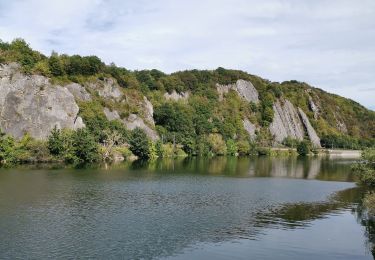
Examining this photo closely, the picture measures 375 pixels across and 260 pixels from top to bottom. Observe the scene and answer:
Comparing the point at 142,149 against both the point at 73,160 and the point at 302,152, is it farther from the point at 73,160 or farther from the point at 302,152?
the point at 302,152

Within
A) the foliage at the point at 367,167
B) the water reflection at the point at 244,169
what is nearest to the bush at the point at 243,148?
the water reflection at the point at 244,169

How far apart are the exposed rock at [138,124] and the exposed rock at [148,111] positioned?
5.02 meters

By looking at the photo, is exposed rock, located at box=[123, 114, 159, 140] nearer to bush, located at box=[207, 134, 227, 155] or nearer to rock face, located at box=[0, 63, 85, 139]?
rock face, located at box=[0, 63, 85, 139]

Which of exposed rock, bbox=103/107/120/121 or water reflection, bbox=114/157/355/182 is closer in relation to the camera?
water reflection, bbox=114/157/355/182

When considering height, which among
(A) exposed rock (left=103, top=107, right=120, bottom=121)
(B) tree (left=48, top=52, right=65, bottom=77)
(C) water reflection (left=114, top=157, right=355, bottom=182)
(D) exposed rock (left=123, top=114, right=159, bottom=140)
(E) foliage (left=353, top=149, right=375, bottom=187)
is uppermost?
(B) tree (left=48, top=52, right=65, bottom=77)

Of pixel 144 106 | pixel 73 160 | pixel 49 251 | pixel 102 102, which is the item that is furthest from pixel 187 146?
pixel 49 251

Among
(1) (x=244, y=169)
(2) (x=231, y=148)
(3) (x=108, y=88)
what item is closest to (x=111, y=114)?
(3) (x=108, y=88)

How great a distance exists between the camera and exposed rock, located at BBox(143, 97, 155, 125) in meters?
149

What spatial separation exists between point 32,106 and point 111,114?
2809 cm

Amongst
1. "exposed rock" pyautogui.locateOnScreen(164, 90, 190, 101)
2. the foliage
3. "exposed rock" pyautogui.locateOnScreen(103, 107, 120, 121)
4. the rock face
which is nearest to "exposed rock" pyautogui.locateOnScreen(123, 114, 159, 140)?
"exposed rock" pyautogui.locateOnScreen(103, 107, 120, 121)

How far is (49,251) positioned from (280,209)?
85.9 ft

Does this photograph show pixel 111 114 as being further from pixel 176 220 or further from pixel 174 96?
pixel 176 220

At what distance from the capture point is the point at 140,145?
119000mm

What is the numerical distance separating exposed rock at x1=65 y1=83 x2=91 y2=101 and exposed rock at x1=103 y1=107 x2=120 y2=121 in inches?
239
